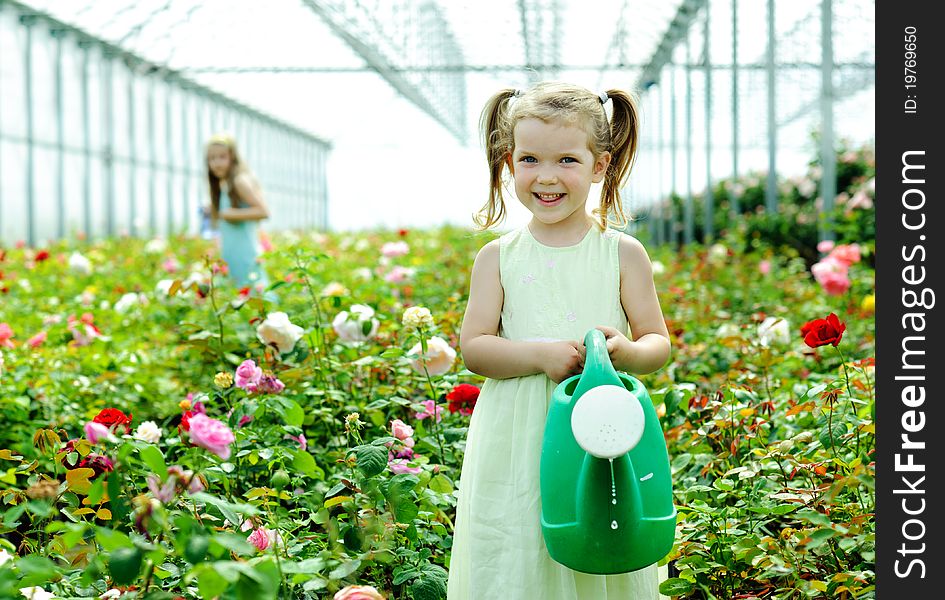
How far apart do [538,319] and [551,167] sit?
0.24 m

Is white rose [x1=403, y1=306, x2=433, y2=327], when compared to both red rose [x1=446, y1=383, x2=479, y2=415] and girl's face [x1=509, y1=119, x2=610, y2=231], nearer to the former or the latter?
red rose [x1=446, y1=383, x2=479, y2=415]

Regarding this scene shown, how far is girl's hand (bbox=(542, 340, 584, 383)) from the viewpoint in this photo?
1470 millimetres

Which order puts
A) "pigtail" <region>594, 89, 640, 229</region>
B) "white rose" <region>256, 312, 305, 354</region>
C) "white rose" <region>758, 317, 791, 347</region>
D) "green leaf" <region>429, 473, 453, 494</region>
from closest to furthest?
"pigtail" <region>594, 89, 640, 229</region> → "green leaf" <region>429, 473, 453, 494</region> → "white rose" <region>256, 312, 305, 354</region> → "white rose" <region>758, 317, 791, 347</region>

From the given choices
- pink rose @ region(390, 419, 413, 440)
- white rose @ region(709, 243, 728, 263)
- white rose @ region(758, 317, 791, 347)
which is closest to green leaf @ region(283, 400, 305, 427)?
pink rose @ region(390, 419, 413, 440)

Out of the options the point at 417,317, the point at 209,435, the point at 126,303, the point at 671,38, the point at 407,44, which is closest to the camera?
the point at 209,435

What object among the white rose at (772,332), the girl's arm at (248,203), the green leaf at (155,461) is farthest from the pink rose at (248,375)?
the girl's arm at (248,203)

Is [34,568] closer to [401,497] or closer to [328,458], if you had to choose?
[401,497]

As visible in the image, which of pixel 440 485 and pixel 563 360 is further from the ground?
pixel 563 360

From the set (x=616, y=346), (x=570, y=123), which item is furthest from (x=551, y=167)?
(x=616, y=346)

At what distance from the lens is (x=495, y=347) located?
61.7 inches

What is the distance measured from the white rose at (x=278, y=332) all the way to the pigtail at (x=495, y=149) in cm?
83

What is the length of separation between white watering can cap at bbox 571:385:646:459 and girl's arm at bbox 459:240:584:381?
209 mm

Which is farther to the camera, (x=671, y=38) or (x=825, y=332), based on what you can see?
(x=671, y=38)

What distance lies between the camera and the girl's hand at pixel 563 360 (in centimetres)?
147
